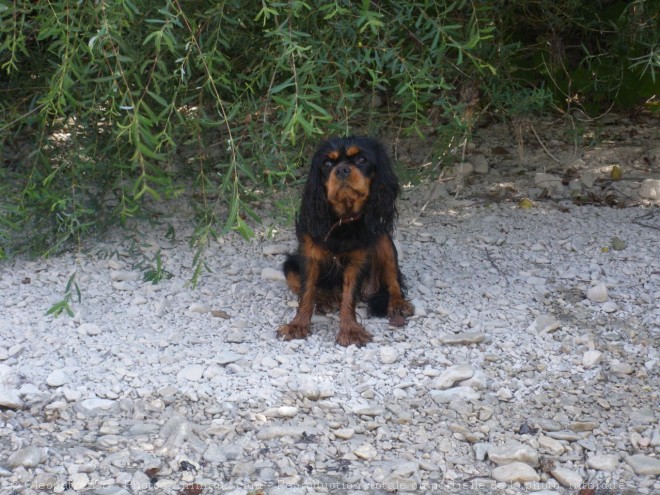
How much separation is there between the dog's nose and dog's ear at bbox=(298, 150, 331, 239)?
0.14 m

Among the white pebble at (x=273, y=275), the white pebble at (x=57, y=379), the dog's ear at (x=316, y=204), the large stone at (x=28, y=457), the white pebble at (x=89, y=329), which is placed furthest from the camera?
the white pebble at (x=273, y=275)

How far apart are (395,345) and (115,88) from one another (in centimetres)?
183

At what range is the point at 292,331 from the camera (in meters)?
A: 4.99

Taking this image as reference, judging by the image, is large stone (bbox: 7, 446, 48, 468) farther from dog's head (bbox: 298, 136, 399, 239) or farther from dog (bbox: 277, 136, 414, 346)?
dog's head (bbox: 298, 136, 399, 239)

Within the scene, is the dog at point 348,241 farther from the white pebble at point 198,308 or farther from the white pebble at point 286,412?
the white pebble at point 286,412

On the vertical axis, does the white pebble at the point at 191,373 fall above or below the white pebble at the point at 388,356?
below

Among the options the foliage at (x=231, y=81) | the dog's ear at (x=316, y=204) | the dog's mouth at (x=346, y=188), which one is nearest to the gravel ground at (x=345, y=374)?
the foliage at (x=231, y=81)

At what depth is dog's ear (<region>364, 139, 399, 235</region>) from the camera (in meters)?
4.87

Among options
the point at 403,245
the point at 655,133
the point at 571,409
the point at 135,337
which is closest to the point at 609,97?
the point at 655,133

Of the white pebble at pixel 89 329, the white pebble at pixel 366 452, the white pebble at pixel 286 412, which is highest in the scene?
the white pebble at pixel 89 329

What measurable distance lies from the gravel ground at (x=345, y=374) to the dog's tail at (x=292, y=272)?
87 mm

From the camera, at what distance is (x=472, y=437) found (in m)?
4.13

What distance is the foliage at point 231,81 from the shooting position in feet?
14.1

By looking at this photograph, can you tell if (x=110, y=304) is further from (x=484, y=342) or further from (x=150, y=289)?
(x=484, y=342)
